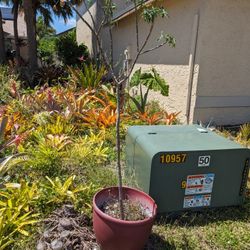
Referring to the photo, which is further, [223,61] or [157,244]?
[223,61]

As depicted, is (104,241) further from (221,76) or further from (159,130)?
(221,76)

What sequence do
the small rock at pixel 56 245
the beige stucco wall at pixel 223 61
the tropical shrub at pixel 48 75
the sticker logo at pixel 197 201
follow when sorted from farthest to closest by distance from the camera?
the tropical shrub at pixel 48 75 < the beige stucco wall at pixel 223 61 < the sticker logo at pixel 197 201 < the small rock at pixel 56 245

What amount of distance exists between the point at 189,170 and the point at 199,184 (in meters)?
0.23

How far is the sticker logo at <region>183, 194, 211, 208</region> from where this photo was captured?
135 inches

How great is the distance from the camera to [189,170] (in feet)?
10.9

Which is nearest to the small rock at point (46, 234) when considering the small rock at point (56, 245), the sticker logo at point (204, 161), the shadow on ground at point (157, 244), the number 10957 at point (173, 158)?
the small rock at point (56, 245)

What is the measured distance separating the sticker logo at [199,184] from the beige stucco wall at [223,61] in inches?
147

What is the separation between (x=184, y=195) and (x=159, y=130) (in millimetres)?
937

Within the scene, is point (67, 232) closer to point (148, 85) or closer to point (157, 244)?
point (157, 244)

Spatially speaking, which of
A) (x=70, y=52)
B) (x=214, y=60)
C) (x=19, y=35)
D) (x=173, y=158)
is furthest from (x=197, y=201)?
(x=19, y=35)

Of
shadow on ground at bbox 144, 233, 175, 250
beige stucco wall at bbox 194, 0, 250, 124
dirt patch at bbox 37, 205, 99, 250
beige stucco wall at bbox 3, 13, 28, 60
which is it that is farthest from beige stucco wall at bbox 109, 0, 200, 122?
beige stucco wall at bbox 3, 13, 28, 60

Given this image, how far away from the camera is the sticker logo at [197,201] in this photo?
3417 millimetres

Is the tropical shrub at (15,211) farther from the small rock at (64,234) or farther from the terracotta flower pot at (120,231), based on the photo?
the terracotta flower pot at (120,231)

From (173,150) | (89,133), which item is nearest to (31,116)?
(89,133)
